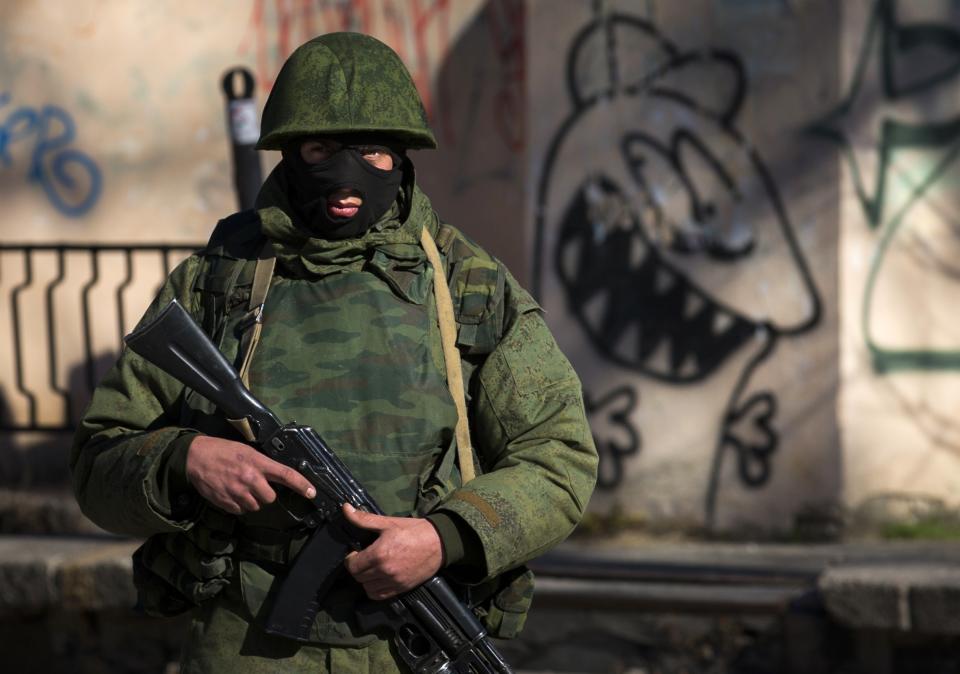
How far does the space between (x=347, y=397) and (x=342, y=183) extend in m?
0.34

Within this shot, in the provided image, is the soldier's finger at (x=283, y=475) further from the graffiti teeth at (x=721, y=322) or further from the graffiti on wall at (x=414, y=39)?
the graffiti on wall at (x=414, y=39)

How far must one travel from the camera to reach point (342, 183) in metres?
2.35

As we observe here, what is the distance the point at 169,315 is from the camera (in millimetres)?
2314

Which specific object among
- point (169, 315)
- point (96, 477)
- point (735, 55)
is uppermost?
point (735, 55)

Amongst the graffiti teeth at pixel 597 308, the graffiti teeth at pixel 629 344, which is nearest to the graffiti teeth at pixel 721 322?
the graffiti teeth at pixel 629 344

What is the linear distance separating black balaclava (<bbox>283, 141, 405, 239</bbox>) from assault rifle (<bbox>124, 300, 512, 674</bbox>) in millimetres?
263

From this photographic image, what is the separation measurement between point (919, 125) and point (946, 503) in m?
1.40

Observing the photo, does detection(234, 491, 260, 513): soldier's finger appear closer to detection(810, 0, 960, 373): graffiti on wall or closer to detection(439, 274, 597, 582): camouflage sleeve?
detection(439, 274, 597, 582): camouflage sleeve

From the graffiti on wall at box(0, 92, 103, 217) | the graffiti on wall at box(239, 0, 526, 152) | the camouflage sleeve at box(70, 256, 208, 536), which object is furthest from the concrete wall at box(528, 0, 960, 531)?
the camouflage sleeve at box(70, 256, 208, 536)

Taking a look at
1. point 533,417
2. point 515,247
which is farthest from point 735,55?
point 533,417

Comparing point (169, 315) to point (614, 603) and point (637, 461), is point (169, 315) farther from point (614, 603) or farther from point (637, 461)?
point (637, 461)

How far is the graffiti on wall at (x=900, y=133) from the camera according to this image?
5324 millimetres

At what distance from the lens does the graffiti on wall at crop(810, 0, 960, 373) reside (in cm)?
532

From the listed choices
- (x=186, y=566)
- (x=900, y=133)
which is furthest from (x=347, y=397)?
(x=900, y=133)
